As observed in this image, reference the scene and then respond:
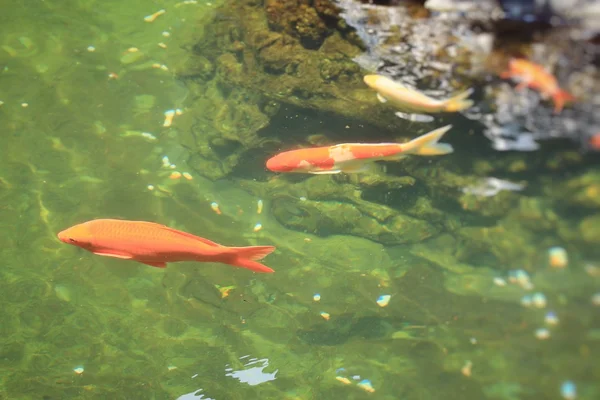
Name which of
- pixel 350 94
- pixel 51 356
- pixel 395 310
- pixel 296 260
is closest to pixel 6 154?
pixel 51 356

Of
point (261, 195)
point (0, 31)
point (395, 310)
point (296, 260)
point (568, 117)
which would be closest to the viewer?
point (568, 117)

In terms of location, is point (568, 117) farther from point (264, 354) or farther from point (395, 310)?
point (264, 354)

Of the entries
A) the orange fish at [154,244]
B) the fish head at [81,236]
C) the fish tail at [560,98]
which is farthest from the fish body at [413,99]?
the fish head at [81,236]

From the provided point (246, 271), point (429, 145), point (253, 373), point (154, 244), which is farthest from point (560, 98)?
point (253, 373)

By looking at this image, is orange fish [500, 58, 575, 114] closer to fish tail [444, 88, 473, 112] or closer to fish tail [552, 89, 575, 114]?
fish tail [552, 89, 575, 114]

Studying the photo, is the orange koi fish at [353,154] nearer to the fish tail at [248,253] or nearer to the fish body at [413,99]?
the fish body at [413,99]

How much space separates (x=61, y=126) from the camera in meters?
6.60

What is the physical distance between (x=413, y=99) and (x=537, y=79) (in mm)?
1040

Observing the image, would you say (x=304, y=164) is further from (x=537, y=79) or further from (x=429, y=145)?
(x=537, y=79)

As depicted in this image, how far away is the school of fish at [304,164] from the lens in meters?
3.58

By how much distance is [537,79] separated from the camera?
11.4 feet

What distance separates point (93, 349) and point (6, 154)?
3.48 meters

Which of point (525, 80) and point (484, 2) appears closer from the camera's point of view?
point (525, 80)

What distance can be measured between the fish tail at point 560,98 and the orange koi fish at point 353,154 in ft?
2.95
